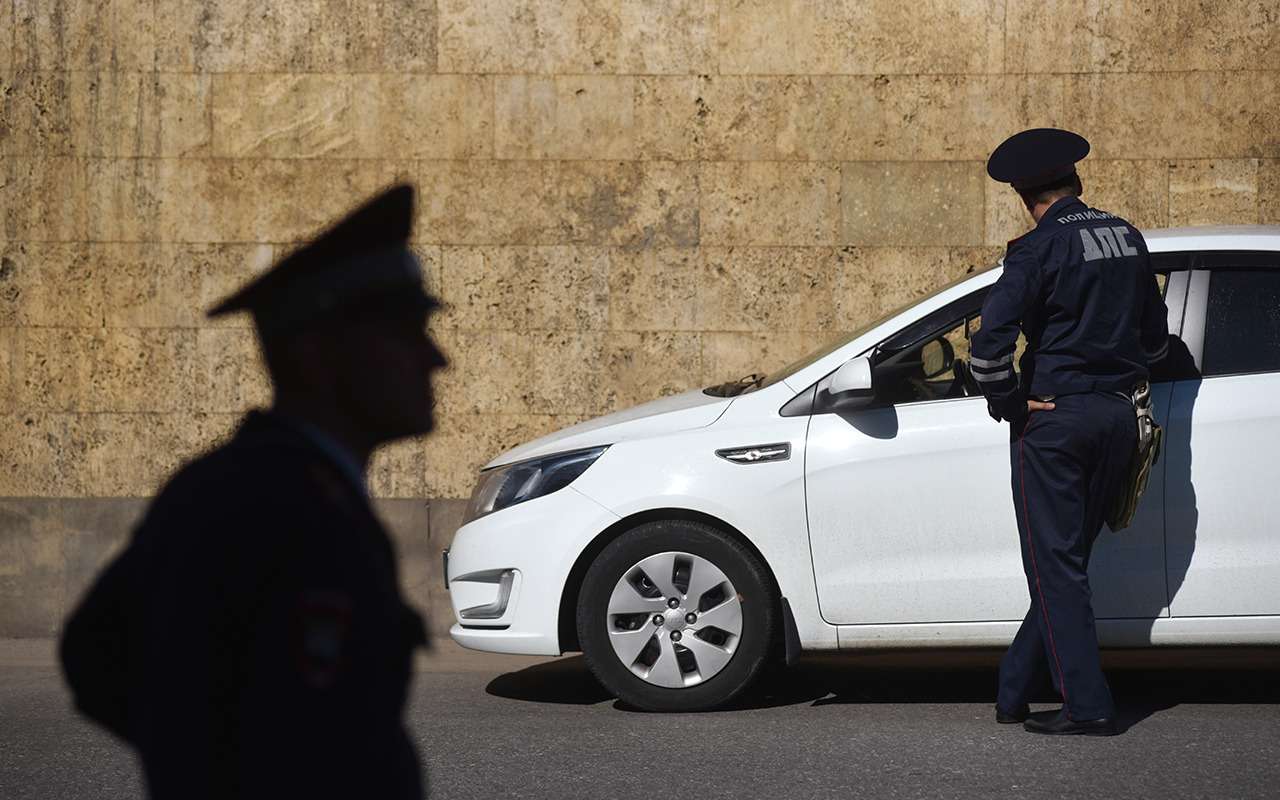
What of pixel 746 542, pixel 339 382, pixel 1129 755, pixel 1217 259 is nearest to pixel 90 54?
pixel 746 542

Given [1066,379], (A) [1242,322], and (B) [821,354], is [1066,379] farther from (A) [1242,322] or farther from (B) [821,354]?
(B) [821,354]

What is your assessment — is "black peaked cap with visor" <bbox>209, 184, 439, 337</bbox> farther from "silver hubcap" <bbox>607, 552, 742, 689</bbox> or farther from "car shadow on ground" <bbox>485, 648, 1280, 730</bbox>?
"car shadow on ground" <bbox>485, 648, 1280, 730</bbox>

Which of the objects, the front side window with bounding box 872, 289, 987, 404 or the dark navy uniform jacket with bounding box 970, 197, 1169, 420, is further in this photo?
the front side window with bounding box 872, 289, 987, 404

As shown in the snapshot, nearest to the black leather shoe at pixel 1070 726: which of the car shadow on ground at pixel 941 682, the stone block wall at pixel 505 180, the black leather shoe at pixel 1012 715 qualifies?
the black leather shoe at pixel 1012 715

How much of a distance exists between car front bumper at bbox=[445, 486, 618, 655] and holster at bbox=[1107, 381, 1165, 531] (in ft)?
A: 5.89

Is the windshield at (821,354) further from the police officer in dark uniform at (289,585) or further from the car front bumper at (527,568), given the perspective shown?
the police officer in dark uniform at (289,585)

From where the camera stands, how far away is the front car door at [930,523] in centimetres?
579

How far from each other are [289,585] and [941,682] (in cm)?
577

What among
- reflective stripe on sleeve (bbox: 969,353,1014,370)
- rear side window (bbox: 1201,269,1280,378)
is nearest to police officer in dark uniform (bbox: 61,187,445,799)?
reflective stripe on sleeve (bbox: 969,353,1014,370)

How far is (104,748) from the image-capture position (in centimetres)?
553

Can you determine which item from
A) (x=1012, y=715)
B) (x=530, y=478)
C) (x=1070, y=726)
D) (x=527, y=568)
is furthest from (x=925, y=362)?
(x=527, y=568)

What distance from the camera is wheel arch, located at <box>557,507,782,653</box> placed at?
19.7ft

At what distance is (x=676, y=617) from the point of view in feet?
19.6

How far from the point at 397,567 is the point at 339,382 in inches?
7.5
